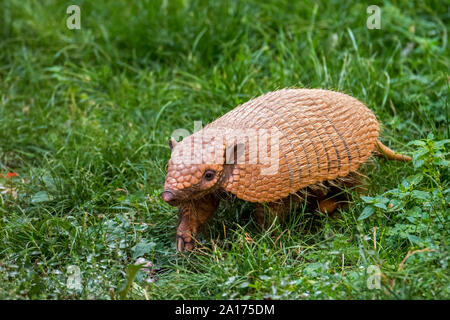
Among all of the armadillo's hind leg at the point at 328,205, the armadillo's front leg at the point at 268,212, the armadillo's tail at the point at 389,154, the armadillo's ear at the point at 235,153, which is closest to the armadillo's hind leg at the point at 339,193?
the armadillo's hind leg at the point at 328,205

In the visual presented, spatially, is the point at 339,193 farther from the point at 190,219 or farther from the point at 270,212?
the point at 190,219

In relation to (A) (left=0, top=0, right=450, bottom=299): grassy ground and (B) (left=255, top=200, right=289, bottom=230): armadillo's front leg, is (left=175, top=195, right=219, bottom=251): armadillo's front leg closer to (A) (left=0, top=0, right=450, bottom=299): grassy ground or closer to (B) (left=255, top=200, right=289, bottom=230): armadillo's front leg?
(A) (left=0, top=0, right=450, bottom=299): grassy ground

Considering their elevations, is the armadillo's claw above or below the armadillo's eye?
below

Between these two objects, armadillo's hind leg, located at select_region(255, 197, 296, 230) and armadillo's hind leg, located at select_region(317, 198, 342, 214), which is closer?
armadillo's hind leg, located at select_region(255, 197, 296, 230)

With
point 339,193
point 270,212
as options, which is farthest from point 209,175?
point 339,193

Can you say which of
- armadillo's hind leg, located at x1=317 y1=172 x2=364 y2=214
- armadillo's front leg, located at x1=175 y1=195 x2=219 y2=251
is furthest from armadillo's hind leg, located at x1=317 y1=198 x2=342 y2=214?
armadillo's front leg, located at x1=175 y1=195 x2=219 y2=251

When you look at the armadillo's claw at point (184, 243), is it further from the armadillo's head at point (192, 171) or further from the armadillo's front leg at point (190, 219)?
the armadillo's head at point (192, 171)

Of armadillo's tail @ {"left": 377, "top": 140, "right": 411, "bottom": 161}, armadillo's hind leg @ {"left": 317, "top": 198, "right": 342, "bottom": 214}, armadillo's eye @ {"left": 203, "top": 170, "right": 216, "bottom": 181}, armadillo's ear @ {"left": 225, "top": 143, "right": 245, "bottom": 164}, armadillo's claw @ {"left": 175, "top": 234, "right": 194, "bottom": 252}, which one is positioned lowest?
armadillo's claw @ {"left": 175, "top": 234, "right": 194, "bottom": 252}

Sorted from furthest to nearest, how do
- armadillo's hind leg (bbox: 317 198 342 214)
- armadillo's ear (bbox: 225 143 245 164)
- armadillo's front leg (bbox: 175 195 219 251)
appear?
armadillo's hind leg (bbox: 317 198 342 214) < armadillo's front leg (bbox: 175 195 219 251) < armadillo's ear (bbox: 225 143 245 164)
